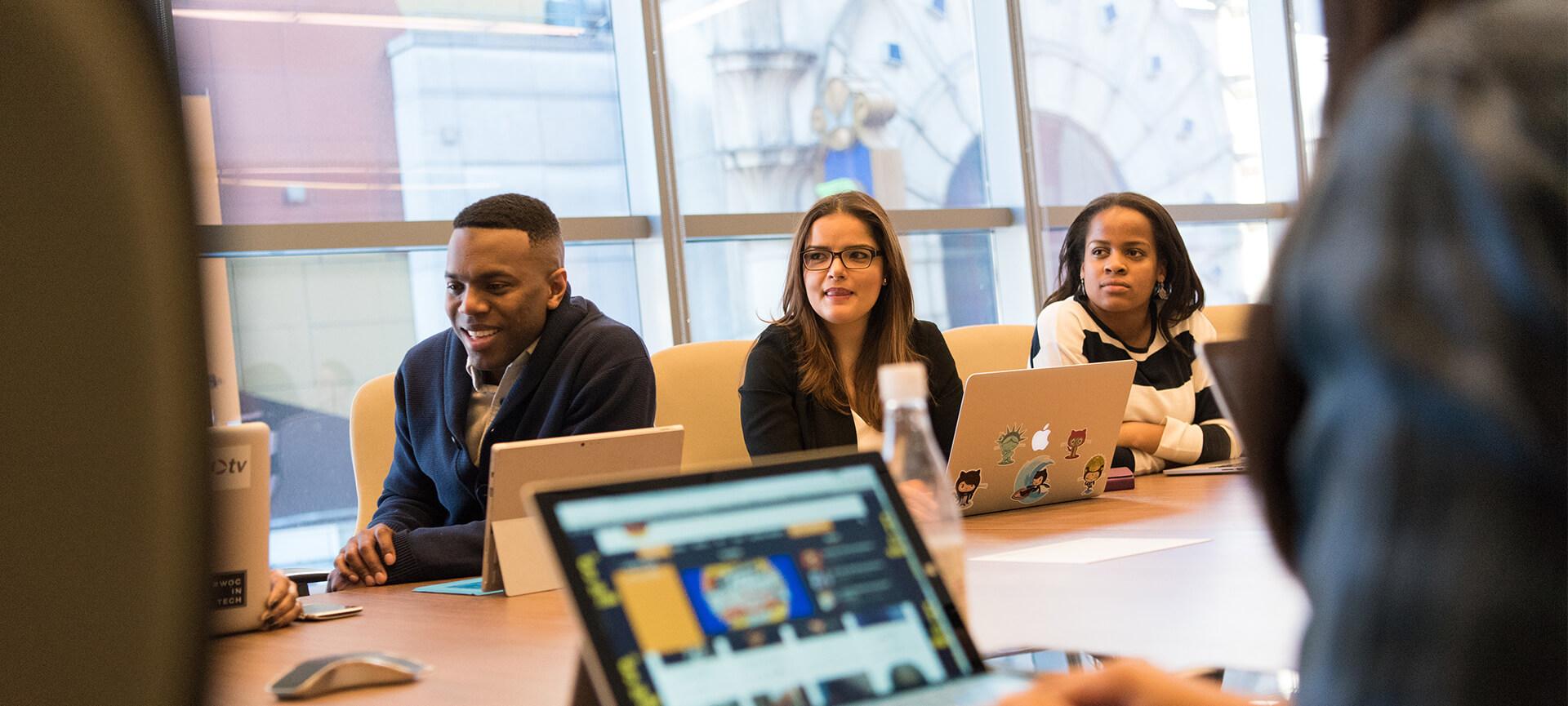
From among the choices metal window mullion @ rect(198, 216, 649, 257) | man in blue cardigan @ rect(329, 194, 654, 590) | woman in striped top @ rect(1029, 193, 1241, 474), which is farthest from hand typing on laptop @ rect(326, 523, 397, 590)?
metal window mullion @ rect(198, 216, 649, 257)

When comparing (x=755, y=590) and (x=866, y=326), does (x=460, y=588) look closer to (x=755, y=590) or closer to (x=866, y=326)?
(x=755, y=590)

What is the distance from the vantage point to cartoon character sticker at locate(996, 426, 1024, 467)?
2217mm

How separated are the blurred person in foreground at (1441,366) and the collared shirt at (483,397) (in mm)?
2226

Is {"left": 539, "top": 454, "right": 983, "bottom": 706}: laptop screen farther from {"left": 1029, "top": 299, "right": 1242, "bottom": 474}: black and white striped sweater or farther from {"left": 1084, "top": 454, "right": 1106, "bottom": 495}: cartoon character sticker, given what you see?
{"left": 1029, "top": 299, "right": 1242, "bottom": 474}: black and white striped sweater

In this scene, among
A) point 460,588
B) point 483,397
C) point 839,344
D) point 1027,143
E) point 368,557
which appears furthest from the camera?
point 1027,143

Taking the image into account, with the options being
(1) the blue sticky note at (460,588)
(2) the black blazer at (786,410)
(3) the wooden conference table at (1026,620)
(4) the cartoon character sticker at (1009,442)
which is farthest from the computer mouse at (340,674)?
(2) the black blazer at (786,410)

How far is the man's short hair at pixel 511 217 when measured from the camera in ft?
8.64

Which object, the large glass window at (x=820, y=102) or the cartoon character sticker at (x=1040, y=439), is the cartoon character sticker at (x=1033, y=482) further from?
the large glass window at (x=820, y=102)

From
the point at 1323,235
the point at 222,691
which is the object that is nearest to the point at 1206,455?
the point at 1323,235

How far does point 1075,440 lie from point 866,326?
974 millimetres

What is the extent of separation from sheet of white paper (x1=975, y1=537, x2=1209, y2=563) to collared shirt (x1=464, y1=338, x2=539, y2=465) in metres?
1.18

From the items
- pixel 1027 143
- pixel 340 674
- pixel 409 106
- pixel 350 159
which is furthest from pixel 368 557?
pixel 1027 143

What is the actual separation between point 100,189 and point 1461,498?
374 mm

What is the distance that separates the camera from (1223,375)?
5.46ft
